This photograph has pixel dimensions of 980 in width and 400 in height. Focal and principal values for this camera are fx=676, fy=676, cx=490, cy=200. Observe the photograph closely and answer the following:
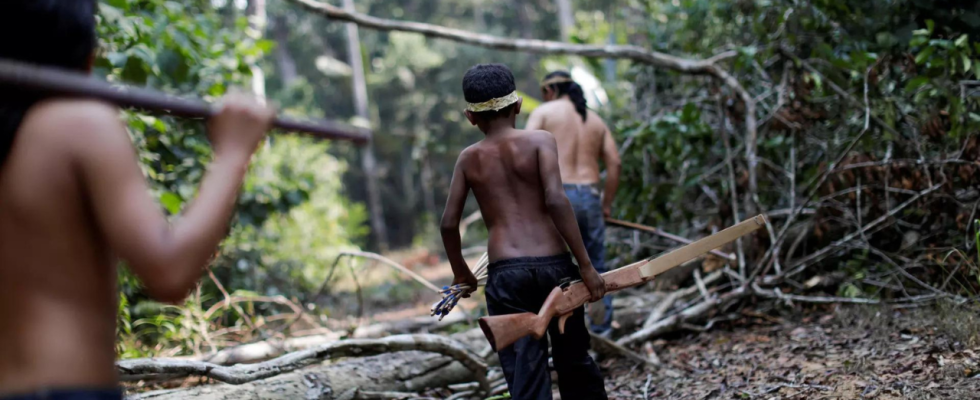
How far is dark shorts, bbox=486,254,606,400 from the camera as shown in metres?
3.02

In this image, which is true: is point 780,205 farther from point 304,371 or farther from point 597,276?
point 304,371

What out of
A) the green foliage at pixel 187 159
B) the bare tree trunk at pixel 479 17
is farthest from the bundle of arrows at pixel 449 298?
the bare tree trunk at pixel 479 17

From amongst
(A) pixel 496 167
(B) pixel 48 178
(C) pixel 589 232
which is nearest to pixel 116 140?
(B) pixel 48 178

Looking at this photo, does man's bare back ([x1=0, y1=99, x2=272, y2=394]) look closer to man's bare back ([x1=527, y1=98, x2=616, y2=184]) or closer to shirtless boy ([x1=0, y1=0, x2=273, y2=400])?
shirtless boy ([x1=0, y1=0, x2=273, y2=400])

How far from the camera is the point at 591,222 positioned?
5.07 meters

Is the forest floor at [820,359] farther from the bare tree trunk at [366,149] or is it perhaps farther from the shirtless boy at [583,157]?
the bare tree trunk at [366,149]

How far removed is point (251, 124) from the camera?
1508 millimetres

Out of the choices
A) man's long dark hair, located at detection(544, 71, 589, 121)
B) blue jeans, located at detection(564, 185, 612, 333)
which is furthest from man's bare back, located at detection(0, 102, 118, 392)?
man's long dark hair, located at detection(544, 71, 589, 121)

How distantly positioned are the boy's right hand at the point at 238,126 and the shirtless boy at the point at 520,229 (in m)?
1.60

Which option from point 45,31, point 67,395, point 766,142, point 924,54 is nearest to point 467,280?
point 67,395

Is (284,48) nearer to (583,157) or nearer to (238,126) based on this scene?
(583,157)

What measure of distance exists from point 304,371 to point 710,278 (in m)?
3.64

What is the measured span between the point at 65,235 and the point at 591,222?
4082 mm

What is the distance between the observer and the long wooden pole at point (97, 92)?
1.19 m
